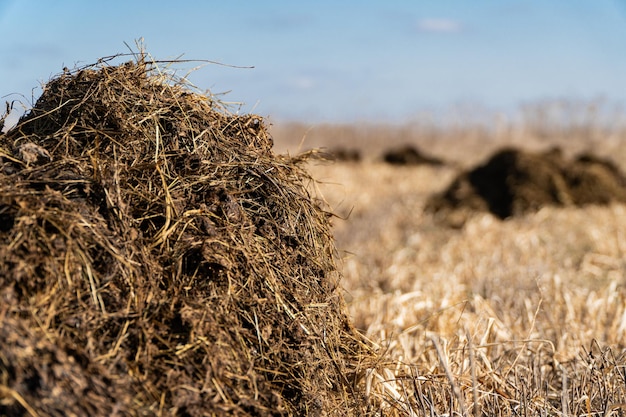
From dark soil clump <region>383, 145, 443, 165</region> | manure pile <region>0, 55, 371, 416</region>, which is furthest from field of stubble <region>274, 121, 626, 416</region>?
dark soil clump <region>383, 145, 443, 165</region>

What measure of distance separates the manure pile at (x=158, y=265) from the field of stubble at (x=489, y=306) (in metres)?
0.32

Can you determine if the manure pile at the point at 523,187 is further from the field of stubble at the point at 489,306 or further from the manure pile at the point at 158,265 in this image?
the manure pile at the point at 158,265

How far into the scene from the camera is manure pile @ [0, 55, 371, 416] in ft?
7.40

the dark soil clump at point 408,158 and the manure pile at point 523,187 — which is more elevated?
the dark soil clump at point 408,158

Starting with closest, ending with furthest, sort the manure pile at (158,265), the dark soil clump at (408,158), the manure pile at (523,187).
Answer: the manure pile at (158,265) < the manure pile at (523,187) < the dark soil clump at (408,158)

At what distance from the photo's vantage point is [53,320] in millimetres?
2285

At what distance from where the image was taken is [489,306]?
5391mm

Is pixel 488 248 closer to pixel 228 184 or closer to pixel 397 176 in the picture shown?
pixel 228 184

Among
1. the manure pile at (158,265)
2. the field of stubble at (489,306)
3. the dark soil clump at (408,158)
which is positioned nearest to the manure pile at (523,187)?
the field of stubble at (489,306)

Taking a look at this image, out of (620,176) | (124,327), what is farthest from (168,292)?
(620,176)

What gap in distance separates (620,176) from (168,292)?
13307mm

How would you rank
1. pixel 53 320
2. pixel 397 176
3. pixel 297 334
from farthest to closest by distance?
pixel 397 176 < pixel 297 334 < pixel 53 320

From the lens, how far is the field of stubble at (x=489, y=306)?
10.4 feet

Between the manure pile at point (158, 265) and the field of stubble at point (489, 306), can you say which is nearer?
the manure pile at point (158, 265)
